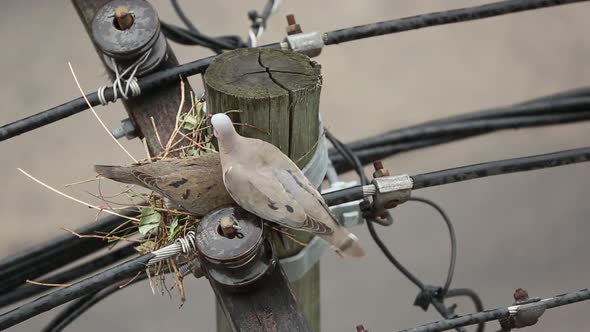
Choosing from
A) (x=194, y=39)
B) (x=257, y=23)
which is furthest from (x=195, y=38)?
(x=257, y=23)

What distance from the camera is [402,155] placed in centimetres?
338

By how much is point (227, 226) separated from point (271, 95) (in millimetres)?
198

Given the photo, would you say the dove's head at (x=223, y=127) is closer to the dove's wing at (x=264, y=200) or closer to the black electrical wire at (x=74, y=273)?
the dove's wing at (x=264, y=200)

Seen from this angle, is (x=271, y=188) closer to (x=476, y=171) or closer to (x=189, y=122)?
(x=189, y=122)

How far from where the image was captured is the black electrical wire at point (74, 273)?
5.76 feet

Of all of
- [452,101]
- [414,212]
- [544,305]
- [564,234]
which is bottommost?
[564,234]

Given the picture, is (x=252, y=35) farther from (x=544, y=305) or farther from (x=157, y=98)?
(x=544, y=305)

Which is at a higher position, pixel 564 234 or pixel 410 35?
pixel 410 35

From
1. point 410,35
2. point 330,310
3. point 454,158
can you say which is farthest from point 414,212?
point 410,35

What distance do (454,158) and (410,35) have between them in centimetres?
75

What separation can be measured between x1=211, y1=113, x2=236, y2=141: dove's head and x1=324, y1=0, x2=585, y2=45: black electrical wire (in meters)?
0.49

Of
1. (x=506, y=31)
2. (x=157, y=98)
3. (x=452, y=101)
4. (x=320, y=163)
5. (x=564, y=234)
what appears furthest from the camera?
(x=506, y=31)

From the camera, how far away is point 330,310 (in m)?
3.40

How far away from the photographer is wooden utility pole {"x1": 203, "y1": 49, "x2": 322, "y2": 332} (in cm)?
114
